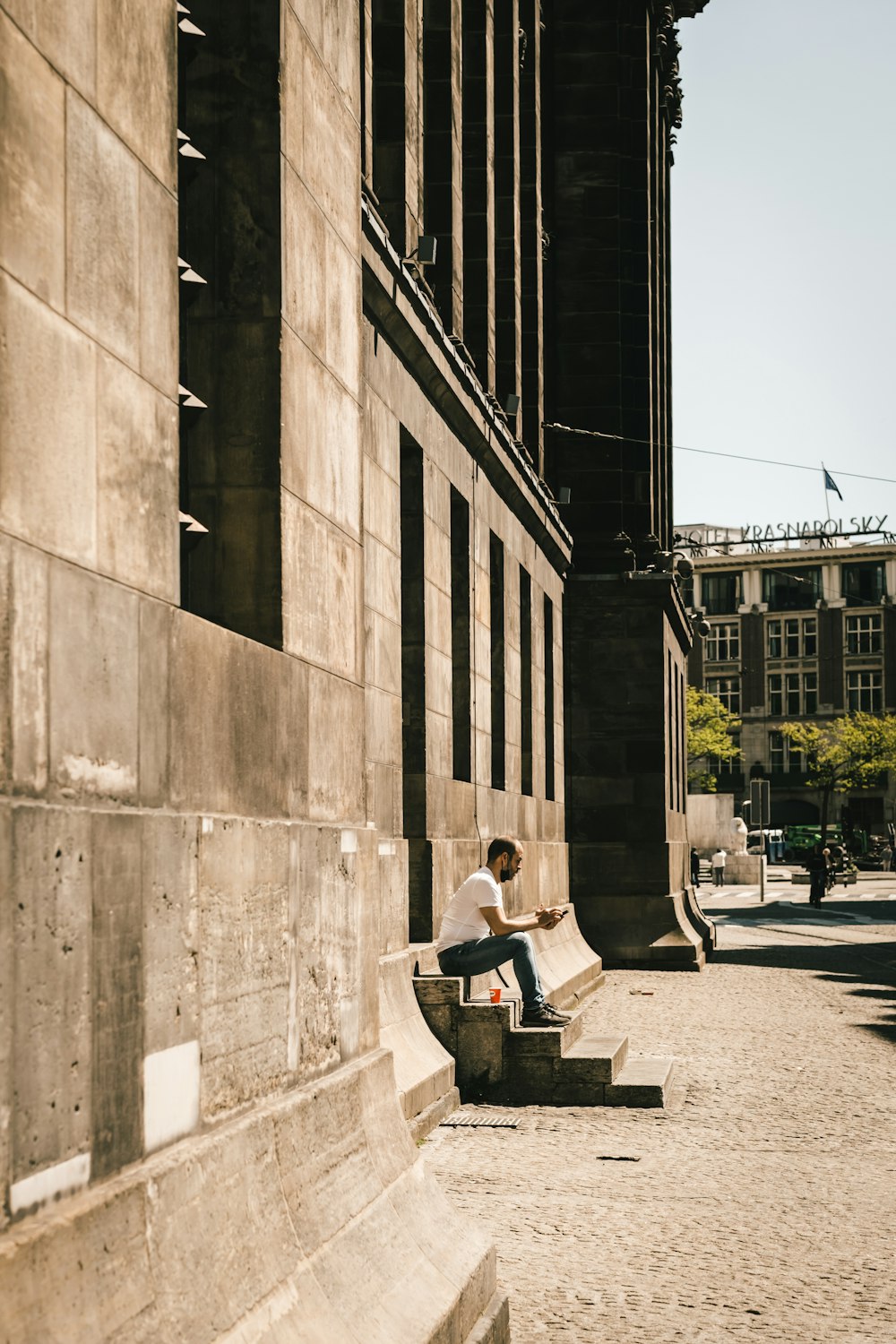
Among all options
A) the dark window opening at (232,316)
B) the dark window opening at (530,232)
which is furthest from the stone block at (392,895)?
the dark window opening at (530,232)

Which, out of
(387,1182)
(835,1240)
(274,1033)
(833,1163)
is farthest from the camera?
(833,1163)

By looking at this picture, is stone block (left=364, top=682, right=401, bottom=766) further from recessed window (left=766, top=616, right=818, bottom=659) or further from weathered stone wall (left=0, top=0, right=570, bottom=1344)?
recessed window (left=766, top=616, right=818, bottom=659)

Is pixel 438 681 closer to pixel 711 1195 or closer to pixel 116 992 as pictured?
pixel 711 1195

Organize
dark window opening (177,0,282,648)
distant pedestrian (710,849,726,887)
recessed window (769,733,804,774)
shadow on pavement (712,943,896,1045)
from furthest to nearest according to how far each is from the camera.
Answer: recessed window (769,733,804,774) < distant pedestrian (710,849,726,887) < shadow on pavement (712,943,896,1045) < dark window opening (177,0,282,648)

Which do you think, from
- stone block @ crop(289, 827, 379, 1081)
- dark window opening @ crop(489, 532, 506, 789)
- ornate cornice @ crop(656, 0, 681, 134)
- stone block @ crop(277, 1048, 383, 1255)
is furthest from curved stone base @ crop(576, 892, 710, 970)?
stone block @ crop(277, 1048, 383, 1255)

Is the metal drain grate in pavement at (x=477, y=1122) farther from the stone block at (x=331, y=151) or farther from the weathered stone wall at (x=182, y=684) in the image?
the stone block at (x=331, y=151)

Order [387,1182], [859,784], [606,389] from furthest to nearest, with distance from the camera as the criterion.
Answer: [859,784] → [606,389] → [387,1182]

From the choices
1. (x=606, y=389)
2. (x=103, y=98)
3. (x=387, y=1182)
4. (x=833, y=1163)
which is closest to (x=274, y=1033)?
(x=387, y=1182)

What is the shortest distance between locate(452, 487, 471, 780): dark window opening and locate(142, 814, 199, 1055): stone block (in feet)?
41.2

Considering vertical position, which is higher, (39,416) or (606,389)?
(606,389)

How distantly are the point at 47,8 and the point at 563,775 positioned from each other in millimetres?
24106

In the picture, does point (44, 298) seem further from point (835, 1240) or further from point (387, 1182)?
point (835, 1240)

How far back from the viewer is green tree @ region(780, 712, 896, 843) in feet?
362

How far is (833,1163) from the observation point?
419 inches
